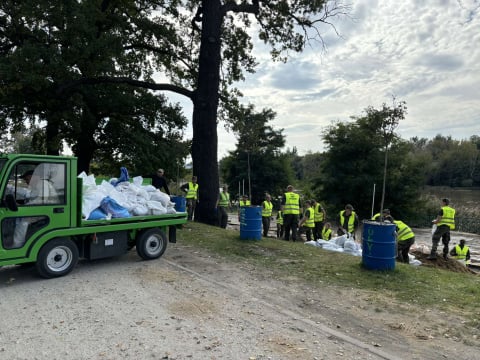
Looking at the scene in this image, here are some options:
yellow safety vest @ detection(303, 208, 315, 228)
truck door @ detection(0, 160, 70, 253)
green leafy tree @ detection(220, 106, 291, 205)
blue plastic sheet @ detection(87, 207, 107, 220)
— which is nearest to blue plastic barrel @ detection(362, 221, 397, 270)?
blue plastic sheet @ detection(87, 207, 107, 220)

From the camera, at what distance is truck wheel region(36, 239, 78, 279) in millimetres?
6172

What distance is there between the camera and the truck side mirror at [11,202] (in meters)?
5.69

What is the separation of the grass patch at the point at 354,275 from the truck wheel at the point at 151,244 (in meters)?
1.26

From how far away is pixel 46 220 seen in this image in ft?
20.4

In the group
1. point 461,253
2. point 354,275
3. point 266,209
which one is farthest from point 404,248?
point 266,209

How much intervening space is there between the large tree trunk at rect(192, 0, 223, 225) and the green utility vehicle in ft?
21.9

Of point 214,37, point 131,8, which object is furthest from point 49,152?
point 214,37

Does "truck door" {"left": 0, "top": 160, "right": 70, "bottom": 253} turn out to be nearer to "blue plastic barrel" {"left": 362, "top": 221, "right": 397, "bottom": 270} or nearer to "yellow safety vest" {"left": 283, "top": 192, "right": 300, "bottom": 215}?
"blue plastic barrel" {"left": 362, "top": 221, "right": 397, "bottom": 270}

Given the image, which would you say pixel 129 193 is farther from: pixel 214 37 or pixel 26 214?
pixel 214 37

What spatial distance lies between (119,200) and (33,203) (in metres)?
1.55

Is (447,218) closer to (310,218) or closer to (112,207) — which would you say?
(310,218)

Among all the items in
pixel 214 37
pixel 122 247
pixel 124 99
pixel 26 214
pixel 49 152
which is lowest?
pixel 122 247

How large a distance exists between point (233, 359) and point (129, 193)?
15.5 feet

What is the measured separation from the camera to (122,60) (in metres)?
15.1
